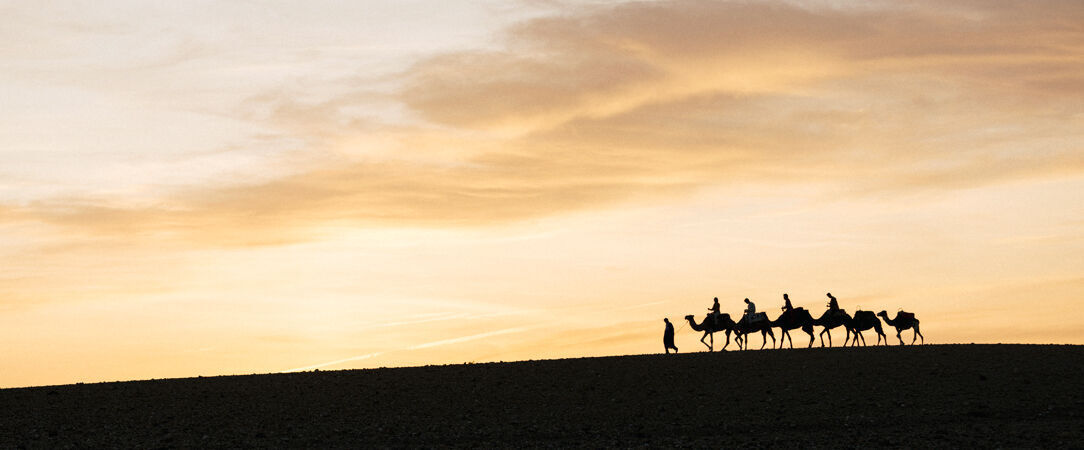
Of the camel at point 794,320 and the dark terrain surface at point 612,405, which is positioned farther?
the camel at point 794,320

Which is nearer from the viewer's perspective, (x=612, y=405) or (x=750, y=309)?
(x=612, y=405)

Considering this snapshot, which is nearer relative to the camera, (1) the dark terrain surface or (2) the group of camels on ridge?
(1) the dark terrain surface

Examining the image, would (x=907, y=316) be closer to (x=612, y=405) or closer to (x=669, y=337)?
(x=669, y=337)

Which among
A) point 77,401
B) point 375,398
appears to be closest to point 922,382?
point 375,398

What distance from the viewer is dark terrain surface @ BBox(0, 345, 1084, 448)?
95.3 feet

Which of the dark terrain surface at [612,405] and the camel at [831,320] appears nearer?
the dark terrain surface at [612,405]

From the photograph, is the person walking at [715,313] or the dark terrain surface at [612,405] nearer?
the dark terrain surface at [612,405]

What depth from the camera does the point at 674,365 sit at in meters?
38.9

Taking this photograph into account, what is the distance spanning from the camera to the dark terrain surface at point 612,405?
29.0 metres

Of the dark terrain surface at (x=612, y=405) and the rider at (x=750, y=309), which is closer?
the dark terrain surface at (x=612, y=405)

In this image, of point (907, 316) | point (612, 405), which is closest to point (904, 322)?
point (907, 316)

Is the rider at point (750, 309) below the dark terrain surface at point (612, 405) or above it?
above

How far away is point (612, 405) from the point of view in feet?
108

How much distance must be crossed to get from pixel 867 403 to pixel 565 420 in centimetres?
812
